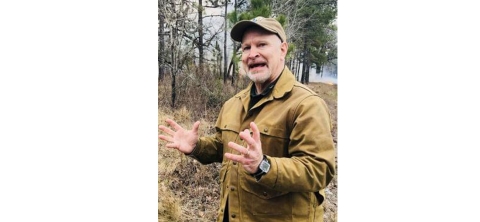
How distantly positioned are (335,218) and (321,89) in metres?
0.77

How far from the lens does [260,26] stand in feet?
8.18

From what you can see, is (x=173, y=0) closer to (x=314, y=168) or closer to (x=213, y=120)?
(x=213, y=120)

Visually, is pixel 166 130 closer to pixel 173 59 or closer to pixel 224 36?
pixel 173 59

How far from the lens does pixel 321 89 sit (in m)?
2.64

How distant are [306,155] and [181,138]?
0.85m

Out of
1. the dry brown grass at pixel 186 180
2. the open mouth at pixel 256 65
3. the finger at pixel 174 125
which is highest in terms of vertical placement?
the open mouth at pixel 256 65

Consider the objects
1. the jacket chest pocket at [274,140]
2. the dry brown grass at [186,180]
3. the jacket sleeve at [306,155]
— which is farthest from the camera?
the dry brown grass at [186,180]

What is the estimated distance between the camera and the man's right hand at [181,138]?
2695 mm

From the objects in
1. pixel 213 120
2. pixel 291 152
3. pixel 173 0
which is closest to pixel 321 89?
pixel 291 152


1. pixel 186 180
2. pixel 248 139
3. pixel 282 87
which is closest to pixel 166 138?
pixel 186 180

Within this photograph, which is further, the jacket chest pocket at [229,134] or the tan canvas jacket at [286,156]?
the jacket chest pocket at [229,134]

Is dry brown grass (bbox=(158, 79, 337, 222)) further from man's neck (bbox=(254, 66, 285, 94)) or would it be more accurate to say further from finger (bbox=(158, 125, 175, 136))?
man's neck (bbox=(254, 66, 285, 94))

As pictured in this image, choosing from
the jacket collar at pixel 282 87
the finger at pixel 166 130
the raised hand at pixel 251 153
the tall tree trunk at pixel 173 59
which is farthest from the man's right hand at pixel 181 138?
the raised hand at pixel 251 153

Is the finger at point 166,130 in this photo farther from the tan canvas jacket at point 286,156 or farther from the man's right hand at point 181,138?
the tan canvas jacket at point 286,156
